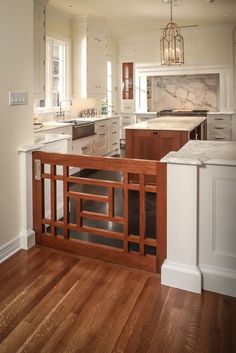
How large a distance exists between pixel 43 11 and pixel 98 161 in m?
3.61

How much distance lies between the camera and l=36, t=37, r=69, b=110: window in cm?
630

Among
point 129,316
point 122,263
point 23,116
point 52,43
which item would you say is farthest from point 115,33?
point 129,316

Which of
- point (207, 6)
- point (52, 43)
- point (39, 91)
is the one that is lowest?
point (39, 91)

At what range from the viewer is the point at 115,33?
345 inches

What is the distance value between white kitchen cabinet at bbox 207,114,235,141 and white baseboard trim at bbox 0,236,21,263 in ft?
21.2

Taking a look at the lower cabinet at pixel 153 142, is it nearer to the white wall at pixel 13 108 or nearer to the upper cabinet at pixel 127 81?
the white wall at pixel 13 108

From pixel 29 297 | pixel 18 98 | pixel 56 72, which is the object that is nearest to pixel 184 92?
pixel 56 72

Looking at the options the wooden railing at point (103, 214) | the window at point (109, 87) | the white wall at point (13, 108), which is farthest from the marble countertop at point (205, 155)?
the window at point (109, 87)

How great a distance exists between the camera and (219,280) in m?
2.30

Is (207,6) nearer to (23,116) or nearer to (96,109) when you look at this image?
(96,109)

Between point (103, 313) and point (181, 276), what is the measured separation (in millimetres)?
588

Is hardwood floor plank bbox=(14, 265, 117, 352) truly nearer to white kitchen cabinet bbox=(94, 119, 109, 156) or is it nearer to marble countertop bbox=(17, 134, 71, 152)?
marble countertop bbox=(17, 134, 71, 152)

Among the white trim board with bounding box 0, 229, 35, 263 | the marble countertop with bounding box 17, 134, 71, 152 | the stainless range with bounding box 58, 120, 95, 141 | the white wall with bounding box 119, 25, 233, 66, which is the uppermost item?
the white wall with bounding box 119, 25, 233, 66

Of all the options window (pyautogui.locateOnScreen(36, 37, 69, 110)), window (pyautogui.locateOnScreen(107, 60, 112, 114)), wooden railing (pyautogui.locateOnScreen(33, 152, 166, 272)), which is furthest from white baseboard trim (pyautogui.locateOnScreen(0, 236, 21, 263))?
window (pyautogui.locateOnScreen(107, 60, 112, 114))
